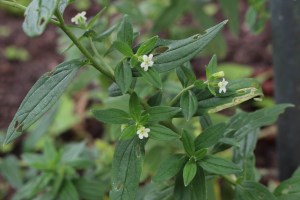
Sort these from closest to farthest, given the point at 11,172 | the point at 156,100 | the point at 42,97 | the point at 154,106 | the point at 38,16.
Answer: the point at 38,16
the point at 42,97
the point at 154,106
the point at 156,100
the point at 11,172

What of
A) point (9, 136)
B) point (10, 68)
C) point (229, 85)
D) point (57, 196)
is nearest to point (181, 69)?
point (229, 85)

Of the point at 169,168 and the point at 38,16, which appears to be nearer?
the point at 38,16

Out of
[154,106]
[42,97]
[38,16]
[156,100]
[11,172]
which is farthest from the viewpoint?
[11,172]

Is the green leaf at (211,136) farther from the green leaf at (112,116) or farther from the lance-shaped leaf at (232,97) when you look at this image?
the green leaf at (112,116)

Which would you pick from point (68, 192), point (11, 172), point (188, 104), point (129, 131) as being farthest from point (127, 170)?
point (11, 172)

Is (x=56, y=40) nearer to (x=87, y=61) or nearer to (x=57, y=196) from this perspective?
(x=57, y=196)

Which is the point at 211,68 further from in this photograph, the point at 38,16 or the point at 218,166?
the point at 38,16
